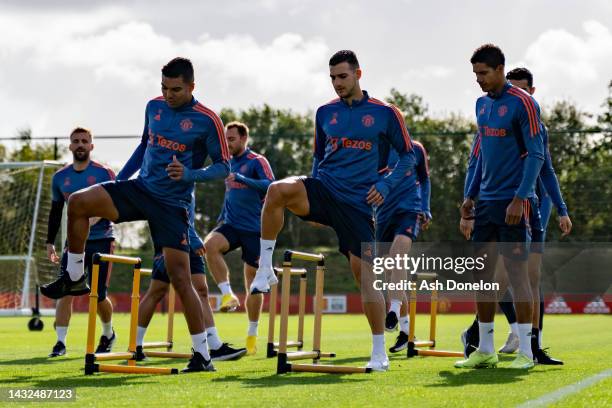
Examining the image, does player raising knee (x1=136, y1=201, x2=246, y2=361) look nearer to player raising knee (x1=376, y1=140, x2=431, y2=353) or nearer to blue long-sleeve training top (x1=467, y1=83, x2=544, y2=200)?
player raising knee (x1=376, y1=140, x2=431, y2=353)

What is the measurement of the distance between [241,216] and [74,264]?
171 inches

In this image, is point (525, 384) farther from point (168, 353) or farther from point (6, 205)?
point (6, 205)

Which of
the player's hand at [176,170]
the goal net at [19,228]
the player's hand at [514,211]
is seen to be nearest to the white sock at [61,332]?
the player's hand at [176,170]

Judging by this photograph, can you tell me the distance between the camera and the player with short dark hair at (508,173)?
805 cm

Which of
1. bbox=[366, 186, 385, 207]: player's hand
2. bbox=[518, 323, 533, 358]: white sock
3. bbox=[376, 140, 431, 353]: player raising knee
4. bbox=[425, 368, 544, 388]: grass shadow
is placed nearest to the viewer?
bbox=[425, 368, 544, 388]: grass shadow

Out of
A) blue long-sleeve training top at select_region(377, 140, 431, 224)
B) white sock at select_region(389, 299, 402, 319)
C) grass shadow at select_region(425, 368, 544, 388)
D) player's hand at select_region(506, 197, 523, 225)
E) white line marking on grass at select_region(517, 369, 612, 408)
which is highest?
blue long-sleeve training top at select_region(377, 140, 431, 224)

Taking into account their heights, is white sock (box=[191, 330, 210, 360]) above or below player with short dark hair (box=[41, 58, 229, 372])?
below

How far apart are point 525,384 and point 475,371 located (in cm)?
130

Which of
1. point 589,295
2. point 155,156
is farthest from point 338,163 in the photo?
point 589,295

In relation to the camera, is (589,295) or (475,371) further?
(589,295)

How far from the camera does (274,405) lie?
18.8 ft

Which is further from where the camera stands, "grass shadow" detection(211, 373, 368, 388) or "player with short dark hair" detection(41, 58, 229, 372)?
"player with short dark hair" detection(41, 58, 229, 372)

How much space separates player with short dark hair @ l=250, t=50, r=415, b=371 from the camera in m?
7.78

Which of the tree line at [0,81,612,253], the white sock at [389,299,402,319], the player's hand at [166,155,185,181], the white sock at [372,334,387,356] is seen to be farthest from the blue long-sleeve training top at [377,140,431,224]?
the tree line at [0,81,612,253]
